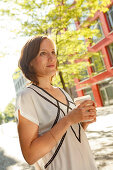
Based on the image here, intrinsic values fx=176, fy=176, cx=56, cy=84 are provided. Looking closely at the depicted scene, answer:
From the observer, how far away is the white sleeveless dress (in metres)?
1.15

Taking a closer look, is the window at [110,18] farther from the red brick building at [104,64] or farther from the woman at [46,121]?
the woman at [46,121]

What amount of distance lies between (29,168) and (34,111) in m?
4.91

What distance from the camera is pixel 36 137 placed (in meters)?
1.10

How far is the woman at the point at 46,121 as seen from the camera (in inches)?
42.0

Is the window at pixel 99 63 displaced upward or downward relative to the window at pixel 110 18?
downward

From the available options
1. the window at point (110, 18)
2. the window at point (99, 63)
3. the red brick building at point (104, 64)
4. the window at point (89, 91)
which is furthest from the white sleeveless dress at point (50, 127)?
the window at point (89, 91)

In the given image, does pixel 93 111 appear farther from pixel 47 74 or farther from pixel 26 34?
pixel 26 34

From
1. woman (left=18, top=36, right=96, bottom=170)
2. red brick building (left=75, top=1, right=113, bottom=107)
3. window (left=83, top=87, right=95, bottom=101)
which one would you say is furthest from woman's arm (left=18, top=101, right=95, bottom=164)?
window (left=83, top=87, right=95, bottom=101)

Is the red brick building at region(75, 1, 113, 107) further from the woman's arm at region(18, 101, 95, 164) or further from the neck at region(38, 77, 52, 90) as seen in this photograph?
the woman's arm at region(18, 101, 95, 164)

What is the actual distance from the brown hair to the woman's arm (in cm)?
44

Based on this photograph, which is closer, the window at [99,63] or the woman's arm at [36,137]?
the woman's arm at [36,137]

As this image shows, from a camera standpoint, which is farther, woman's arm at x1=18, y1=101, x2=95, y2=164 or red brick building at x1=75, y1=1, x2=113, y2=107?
red brick building at x1=75, y1=1, x2=113, y2=107

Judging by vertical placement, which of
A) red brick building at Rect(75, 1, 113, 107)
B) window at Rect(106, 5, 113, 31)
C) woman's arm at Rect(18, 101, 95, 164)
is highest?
window at Rect(106, 5, 113, 31)

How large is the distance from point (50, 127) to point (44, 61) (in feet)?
1.75
